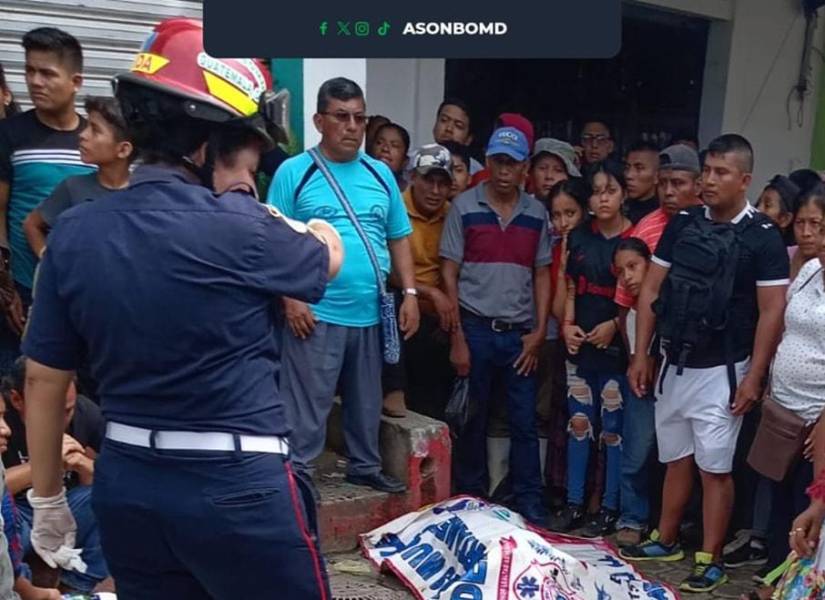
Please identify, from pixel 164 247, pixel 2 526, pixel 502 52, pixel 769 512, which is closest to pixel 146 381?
pixel 164 247

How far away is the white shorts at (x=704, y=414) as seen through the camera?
3.89 metres

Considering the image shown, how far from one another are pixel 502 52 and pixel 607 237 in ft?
4.30

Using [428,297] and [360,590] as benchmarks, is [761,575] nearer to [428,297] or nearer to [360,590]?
[360,590]

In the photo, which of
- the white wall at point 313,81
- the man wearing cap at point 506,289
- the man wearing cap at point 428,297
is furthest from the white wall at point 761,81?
the man wearing cap at point 428,297

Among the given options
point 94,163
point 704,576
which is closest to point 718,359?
point 704,576

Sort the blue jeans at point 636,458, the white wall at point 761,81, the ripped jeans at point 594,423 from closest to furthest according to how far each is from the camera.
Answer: the blue jeans at point 636,458
the ripped jeans at point 594,423
the white wall at point 761,81

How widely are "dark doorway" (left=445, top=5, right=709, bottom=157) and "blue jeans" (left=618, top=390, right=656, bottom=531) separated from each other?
4.08 meters

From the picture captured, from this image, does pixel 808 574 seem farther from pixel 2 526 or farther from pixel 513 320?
pixel 2 526

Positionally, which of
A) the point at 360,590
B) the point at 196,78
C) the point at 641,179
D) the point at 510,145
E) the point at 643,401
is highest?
the point at 196,78

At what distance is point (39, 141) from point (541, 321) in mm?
2276

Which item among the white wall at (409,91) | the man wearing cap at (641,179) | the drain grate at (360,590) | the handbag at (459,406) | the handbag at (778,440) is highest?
the white wall at (409,91)

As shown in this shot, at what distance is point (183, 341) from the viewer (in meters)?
1.88

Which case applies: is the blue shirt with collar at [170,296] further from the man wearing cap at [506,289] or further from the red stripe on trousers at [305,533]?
the man wearing cap at [506,289]

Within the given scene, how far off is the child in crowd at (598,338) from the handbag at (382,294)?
0.82 meters
